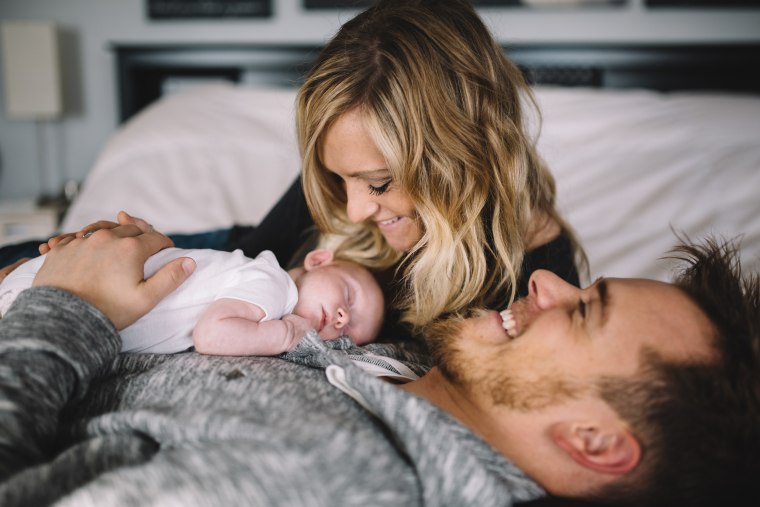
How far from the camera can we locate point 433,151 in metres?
1.16

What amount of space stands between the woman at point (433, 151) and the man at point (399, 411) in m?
0.30

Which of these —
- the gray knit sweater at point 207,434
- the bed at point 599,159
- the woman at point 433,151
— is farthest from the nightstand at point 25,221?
the gray knit sweater at point 207,434

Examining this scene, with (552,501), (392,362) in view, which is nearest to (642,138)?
(392,362)

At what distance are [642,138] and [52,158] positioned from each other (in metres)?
3.11

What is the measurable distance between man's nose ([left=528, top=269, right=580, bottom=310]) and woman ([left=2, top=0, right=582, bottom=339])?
0.61 ft

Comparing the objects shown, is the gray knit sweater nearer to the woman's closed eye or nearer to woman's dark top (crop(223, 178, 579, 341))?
the woman's closed eye

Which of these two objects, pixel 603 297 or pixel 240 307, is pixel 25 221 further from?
pixel 603 297

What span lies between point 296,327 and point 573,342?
475mm

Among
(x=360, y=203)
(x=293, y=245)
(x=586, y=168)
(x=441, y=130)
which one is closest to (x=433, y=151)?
(x=441, y=130)

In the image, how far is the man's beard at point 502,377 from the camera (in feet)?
2.73

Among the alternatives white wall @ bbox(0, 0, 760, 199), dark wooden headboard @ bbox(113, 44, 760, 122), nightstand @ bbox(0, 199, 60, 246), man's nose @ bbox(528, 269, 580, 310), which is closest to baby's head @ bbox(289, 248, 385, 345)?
man's nose @ bbox(528, 269, 580, 310)

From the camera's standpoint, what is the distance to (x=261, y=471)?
66 cm

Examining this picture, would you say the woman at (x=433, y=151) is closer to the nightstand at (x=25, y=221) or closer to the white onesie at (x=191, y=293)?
the white onesie at (x=191, y=293)

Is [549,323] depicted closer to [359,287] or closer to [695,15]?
[359,287]
